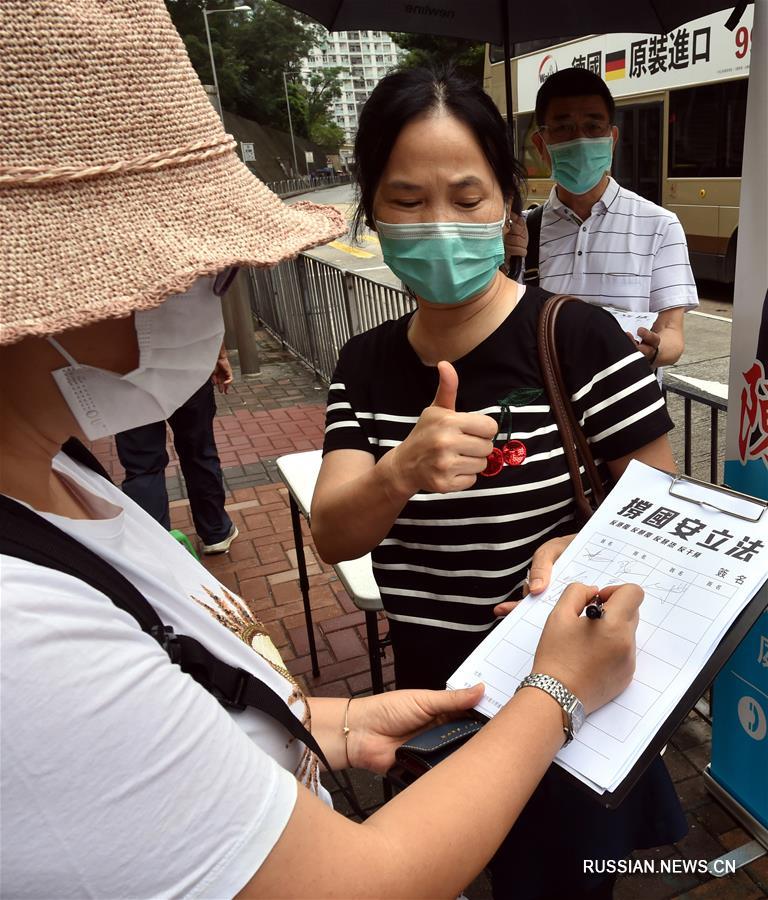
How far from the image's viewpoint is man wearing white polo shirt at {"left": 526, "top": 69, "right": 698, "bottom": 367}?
2.71 metres

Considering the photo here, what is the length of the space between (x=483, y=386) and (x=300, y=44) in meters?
65.1

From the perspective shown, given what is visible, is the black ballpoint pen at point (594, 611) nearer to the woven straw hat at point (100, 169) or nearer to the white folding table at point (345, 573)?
the woven straw hat at point (100, 169)

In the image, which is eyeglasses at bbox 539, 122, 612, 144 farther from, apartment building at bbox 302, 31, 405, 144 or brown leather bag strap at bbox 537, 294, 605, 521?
apartment building at bbox 302, 31, 405, 144

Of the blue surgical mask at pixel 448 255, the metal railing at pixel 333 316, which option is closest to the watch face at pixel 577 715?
the blue surgical mask at pixel 448 255

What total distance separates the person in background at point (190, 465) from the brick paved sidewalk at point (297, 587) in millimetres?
203

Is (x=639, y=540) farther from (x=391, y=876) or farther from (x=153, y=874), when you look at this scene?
(x=153, y=874)

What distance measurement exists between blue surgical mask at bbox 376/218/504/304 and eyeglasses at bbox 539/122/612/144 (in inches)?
60.2

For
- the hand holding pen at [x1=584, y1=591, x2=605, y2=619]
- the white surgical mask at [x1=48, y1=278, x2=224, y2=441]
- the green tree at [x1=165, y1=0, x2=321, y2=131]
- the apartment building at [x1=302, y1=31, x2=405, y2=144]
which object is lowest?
the hand holding pen at [x1=584, y1=591, x2=605, y2=619]

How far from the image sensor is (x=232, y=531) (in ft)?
14.6

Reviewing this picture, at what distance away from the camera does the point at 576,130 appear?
2855mm

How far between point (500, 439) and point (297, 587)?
268 cm

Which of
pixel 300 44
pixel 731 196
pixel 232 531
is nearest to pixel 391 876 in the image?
pixel 232 531

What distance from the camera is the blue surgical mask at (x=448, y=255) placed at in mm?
1546

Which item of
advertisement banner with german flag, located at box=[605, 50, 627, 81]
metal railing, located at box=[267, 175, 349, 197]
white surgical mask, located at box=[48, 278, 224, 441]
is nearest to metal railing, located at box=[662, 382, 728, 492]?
white surgical mask, located at box=[48, 278, 224, 441]
